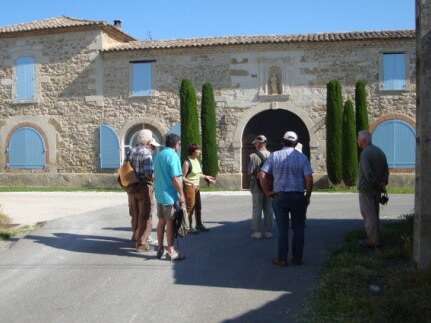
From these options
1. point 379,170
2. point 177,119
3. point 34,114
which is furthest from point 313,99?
point 379,170

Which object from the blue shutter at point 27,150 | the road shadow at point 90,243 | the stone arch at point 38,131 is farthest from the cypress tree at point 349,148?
the road shadow at point 90,243

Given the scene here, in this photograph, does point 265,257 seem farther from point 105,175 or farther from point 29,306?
point 105,175

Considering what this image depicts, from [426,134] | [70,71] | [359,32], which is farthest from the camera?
[70,71]

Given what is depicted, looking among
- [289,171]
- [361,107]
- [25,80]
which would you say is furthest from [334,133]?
[289,171]

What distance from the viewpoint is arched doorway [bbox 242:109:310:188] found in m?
21.1

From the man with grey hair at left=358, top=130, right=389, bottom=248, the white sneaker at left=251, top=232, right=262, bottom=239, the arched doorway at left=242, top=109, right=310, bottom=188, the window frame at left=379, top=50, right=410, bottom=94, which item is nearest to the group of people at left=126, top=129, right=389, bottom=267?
the man with grey hair at left=358, top=130, right=389, bottom=248

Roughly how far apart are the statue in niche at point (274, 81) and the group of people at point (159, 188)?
12908 millimetres

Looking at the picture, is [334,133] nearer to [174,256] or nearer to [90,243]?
[90,243]

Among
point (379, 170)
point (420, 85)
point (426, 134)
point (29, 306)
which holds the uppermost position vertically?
point (420, 85)

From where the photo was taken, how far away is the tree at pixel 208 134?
20.5 m

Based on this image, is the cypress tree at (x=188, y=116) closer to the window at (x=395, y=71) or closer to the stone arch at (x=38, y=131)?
the stone arch at (x=38, y=131)

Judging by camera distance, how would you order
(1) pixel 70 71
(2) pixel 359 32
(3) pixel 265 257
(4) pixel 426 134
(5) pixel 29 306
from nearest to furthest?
1. (5) pixel 29 306
2. (4) pixel 426 134
3. (3) pixel 265 257
4. (2) pixel 359 32
5. (1) pixel 70 71

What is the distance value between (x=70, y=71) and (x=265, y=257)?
1749cm

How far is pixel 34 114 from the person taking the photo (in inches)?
888
